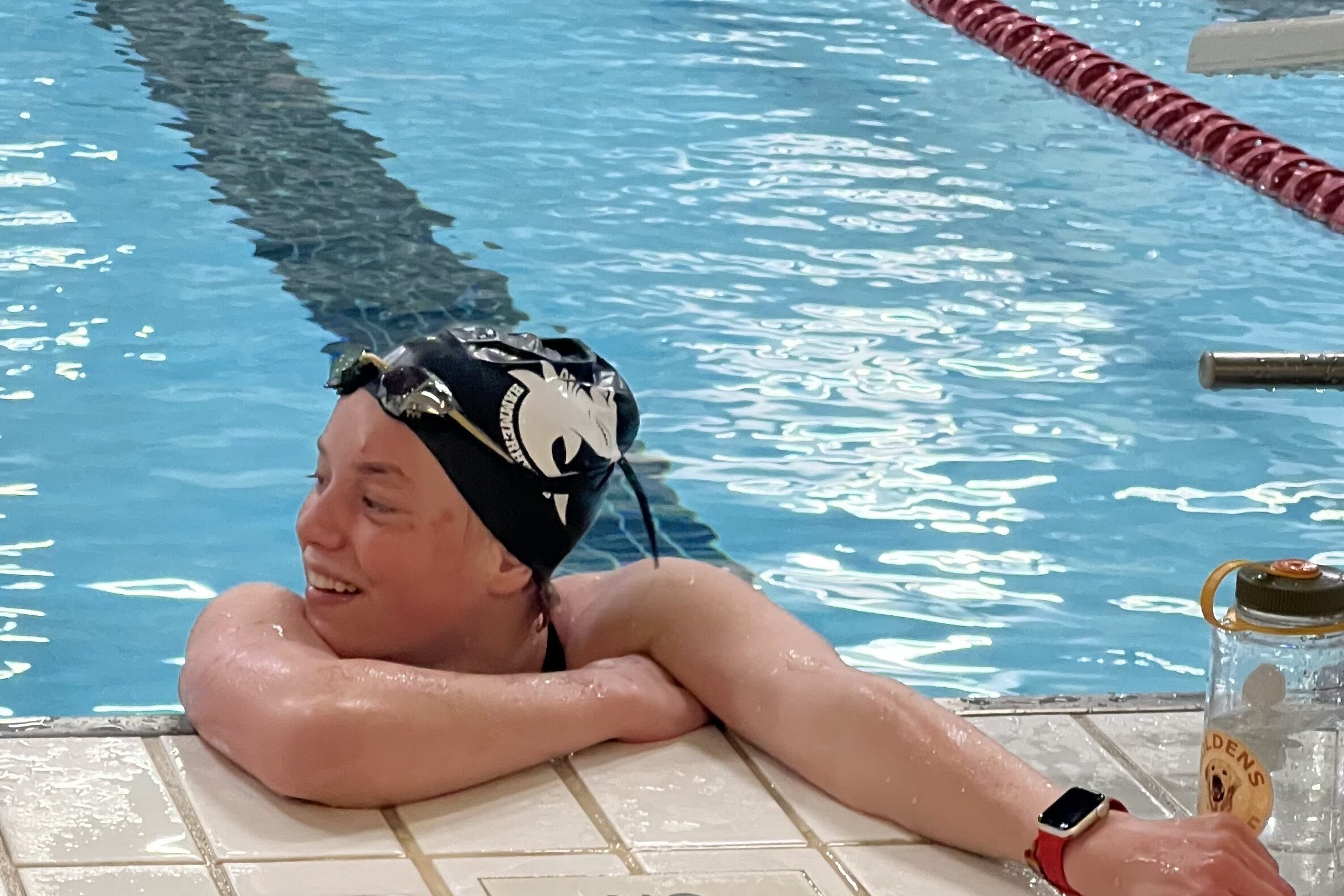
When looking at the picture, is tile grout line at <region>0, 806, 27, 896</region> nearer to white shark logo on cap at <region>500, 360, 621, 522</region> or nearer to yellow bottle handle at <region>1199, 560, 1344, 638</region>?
white shark logo on cap at <region>500, 360, 621, 522</region>

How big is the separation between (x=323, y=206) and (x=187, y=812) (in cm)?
394

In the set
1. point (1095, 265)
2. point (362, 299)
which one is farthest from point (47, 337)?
point (1095, 265)

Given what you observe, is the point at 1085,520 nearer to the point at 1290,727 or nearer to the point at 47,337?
the point at 1290,727

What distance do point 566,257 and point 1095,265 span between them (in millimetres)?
1526

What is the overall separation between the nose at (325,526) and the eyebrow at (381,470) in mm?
48

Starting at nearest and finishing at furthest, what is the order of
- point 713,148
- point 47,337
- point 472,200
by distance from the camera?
1. point 47,337
2. point 472,200
3. point 713,148

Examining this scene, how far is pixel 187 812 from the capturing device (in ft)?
6.59

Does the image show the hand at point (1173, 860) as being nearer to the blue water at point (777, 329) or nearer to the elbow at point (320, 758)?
the elbow at point (320, 758)

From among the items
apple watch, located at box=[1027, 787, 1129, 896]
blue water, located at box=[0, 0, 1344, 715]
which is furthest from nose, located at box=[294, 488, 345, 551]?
blue water, located at box=[0, 0, 1344, 715]

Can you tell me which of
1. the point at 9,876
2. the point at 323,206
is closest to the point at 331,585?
the point at 9,876

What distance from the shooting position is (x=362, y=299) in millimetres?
4965

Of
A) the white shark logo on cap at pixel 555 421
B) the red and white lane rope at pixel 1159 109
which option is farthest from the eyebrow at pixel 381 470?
the red and white lane rope at pixel 1159 109

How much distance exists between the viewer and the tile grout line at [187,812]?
1.87 m

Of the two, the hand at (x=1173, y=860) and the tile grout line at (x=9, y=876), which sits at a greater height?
the hand at (x=1173, y=860)
